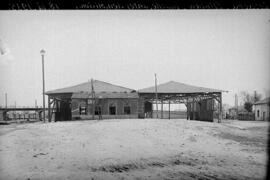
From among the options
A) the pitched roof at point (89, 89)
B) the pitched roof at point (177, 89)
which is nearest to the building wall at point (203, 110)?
the pitched roof at point (177, 89)

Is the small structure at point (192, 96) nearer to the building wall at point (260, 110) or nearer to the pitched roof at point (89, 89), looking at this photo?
the pitched roof at point (89, 89)

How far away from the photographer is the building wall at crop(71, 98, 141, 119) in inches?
1346

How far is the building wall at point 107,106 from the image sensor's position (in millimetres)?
34188

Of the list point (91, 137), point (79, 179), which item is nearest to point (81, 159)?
point (79, 179)

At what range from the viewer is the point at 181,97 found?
37.0 m

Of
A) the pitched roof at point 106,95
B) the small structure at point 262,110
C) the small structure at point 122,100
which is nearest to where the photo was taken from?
the small structure at point 122,100

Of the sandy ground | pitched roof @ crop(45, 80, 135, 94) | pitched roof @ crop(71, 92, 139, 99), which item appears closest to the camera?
the sandy ground

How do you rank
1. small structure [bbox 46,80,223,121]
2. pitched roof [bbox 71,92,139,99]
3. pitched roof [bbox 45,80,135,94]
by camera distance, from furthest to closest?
pitched roof [bbox 45,80,135,94] < pitched roof [bbox 71,92,139,99] < small structure [bbox 46,80,223,121]

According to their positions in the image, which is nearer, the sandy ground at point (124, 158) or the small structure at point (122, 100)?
the sandy ground at point (124, 158)

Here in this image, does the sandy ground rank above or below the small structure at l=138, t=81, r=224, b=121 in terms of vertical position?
below

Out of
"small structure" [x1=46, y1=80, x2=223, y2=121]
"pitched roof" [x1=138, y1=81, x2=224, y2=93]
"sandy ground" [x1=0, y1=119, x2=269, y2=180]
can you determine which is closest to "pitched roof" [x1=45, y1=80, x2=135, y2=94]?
"small structure" [x1=46, y1=80, x2=223, y2=121]

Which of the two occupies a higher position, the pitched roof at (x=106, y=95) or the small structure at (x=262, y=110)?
the pitched roof at (x=106, y=95)

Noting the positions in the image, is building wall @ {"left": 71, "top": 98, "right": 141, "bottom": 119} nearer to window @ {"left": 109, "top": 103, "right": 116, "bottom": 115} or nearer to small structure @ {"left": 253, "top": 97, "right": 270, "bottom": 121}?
window @ {"left": 109, "top": 103, "right": 116, "bottom": 115}

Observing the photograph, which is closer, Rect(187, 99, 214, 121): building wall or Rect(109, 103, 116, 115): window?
Rect(187, 99, 214, 121): building wall
